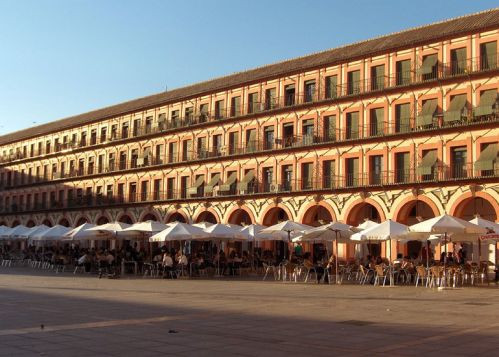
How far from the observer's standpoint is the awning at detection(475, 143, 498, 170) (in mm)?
35500

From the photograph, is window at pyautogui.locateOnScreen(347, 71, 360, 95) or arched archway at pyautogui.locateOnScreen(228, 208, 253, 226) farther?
arched archway at pyautogui.locateOnScreen(228, 208, 253, 226)

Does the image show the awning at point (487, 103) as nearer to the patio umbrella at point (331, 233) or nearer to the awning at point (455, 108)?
the awning at point (455, 108)

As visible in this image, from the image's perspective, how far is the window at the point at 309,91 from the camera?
46094mm

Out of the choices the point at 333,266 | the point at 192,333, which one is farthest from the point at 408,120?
the point at 192,333

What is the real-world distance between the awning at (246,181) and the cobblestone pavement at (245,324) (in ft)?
90.0

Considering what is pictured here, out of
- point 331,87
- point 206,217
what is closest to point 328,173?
point 331,87

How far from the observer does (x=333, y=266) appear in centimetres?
2928


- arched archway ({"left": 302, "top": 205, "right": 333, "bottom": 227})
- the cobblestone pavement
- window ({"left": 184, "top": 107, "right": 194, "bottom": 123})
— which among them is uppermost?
window ({"left": 184, "top": 107, "right": 194, "bottom": 123})

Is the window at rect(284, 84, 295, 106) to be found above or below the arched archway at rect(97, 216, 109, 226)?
above

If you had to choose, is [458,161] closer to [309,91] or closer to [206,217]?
[309,91]

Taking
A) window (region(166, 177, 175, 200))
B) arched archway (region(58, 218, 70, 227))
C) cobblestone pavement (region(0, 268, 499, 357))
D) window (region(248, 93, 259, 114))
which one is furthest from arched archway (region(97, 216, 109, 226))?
cobblestone pavement (region(0, 268, 499, 357))

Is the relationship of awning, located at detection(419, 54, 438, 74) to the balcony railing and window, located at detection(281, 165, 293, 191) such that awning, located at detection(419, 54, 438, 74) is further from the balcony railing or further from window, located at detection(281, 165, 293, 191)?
window, located at detection(281, 165, 293, 191)

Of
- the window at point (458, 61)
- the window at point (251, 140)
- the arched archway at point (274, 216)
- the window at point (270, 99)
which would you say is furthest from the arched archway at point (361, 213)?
the window at point (270, 99)

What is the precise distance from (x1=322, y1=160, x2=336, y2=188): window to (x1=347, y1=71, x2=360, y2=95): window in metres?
4.87
